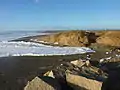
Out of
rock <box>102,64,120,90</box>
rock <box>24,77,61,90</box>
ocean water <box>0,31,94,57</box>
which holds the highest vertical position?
rock <box>24,77,61,90</box>

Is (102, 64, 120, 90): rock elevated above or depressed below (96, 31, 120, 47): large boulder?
above

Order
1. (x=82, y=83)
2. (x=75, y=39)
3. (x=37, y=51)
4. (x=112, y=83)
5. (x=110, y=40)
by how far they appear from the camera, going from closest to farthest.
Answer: (x=82, y=83), (x=112, y=83), (x=37, y=51), (x=110, y=40), (x=75, y=39)

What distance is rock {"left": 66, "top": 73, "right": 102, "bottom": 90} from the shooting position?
8227mm

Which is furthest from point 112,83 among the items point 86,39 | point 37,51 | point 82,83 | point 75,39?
point 75,39

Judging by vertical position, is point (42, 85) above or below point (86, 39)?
above

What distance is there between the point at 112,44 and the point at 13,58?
11692 mm

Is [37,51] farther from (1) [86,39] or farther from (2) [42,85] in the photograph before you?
(2) [42,85]

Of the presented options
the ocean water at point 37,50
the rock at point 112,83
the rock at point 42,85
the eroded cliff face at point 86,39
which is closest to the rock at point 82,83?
the rock at point 112,83

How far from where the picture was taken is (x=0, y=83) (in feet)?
36.1

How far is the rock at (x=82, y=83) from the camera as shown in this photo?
8227mm

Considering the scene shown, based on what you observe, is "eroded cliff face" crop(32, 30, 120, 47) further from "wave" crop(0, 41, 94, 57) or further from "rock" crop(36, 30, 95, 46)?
"wave" crop(0, 41, 94, 57)

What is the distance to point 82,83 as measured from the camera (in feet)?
27.7

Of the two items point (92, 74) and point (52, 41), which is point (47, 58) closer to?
point (92, 74)

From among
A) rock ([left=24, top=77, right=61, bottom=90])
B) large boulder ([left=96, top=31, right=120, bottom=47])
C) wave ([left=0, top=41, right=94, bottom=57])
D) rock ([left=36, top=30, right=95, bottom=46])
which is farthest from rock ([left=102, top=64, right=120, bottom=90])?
rock ([left=36, top=30, right=95, bottom=46])
